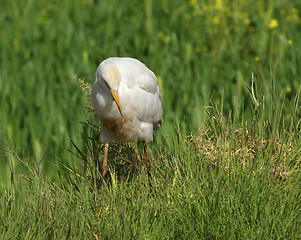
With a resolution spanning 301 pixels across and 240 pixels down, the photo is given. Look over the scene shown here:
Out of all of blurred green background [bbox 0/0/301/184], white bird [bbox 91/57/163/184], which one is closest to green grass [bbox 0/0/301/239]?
blurred green background [bbox 0/0/301/184]

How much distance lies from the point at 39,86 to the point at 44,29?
1.77 metres

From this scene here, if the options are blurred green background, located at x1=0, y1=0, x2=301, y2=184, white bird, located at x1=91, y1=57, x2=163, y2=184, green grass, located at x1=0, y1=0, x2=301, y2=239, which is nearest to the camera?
green grass, located at x1=0, y1=0, x2=301, y2=239

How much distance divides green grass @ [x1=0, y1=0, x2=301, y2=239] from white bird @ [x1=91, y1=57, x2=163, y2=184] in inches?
4.8

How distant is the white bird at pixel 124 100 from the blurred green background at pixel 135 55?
30 cm

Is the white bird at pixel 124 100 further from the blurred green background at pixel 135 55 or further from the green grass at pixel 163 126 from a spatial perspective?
the blurred green background at pixel 135 55

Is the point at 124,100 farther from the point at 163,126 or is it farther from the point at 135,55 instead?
the point at 135,55

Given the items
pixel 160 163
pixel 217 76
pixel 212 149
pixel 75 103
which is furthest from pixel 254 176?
pixel 217 76

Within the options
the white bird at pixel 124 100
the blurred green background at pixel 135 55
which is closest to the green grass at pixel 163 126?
the blurred green background at pixel 135 55

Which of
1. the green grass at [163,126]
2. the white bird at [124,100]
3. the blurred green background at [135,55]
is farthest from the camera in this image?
the blurred green background at [135,55]

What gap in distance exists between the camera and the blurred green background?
400 centimetres

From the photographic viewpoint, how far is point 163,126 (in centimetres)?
325

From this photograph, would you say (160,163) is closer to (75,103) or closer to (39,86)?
(75,103)

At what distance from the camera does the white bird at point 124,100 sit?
2701 millimetres

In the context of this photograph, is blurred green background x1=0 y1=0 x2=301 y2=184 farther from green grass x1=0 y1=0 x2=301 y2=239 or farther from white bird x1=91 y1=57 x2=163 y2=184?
white bird x1=91 y1=57 x2=163 y2=184
